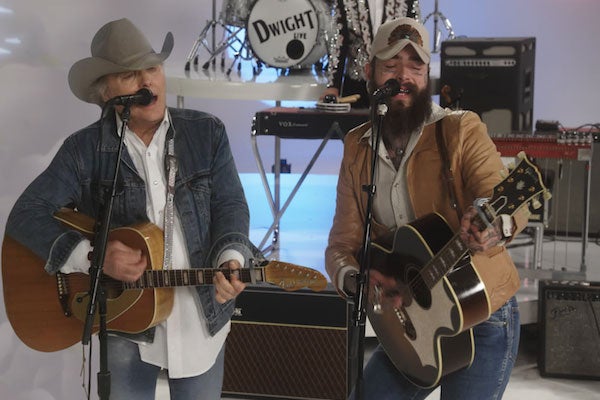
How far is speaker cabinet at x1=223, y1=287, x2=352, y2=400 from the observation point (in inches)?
175

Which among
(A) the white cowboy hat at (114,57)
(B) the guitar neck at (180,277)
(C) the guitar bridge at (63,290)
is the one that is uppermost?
(A) the white cowboy hat at (114,57)

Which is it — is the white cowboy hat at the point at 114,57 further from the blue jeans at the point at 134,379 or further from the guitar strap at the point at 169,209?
the blue jeans at the point at 134,379

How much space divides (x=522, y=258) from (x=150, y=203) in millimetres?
3833

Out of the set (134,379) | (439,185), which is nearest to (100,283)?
(134,379)

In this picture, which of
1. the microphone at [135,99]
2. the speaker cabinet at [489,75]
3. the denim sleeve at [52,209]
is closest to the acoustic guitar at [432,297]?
the microphone at [135,99]

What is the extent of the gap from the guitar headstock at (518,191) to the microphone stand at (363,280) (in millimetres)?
361

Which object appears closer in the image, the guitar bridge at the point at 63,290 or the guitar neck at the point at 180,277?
the guitar neck at the point at 180,277

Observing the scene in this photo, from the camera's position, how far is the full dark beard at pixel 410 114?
273cm

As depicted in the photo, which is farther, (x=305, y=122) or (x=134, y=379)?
(x=305, y=122)

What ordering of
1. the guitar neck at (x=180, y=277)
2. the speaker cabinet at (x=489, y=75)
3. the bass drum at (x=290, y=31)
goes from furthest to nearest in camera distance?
the bass drum at (x=290, y=31) < the speaker cabinet at (x=489, y=75) < the guitar neck at (x=180, y=277)

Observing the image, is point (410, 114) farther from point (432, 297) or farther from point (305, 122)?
point (305, 122)

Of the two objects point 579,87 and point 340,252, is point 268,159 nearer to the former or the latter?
point 579,87

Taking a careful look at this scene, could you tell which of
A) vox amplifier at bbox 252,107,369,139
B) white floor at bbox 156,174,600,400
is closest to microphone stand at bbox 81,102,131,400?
white floor at bbox 156,174,600,400

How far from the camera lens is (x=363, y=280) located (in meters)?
2.62
